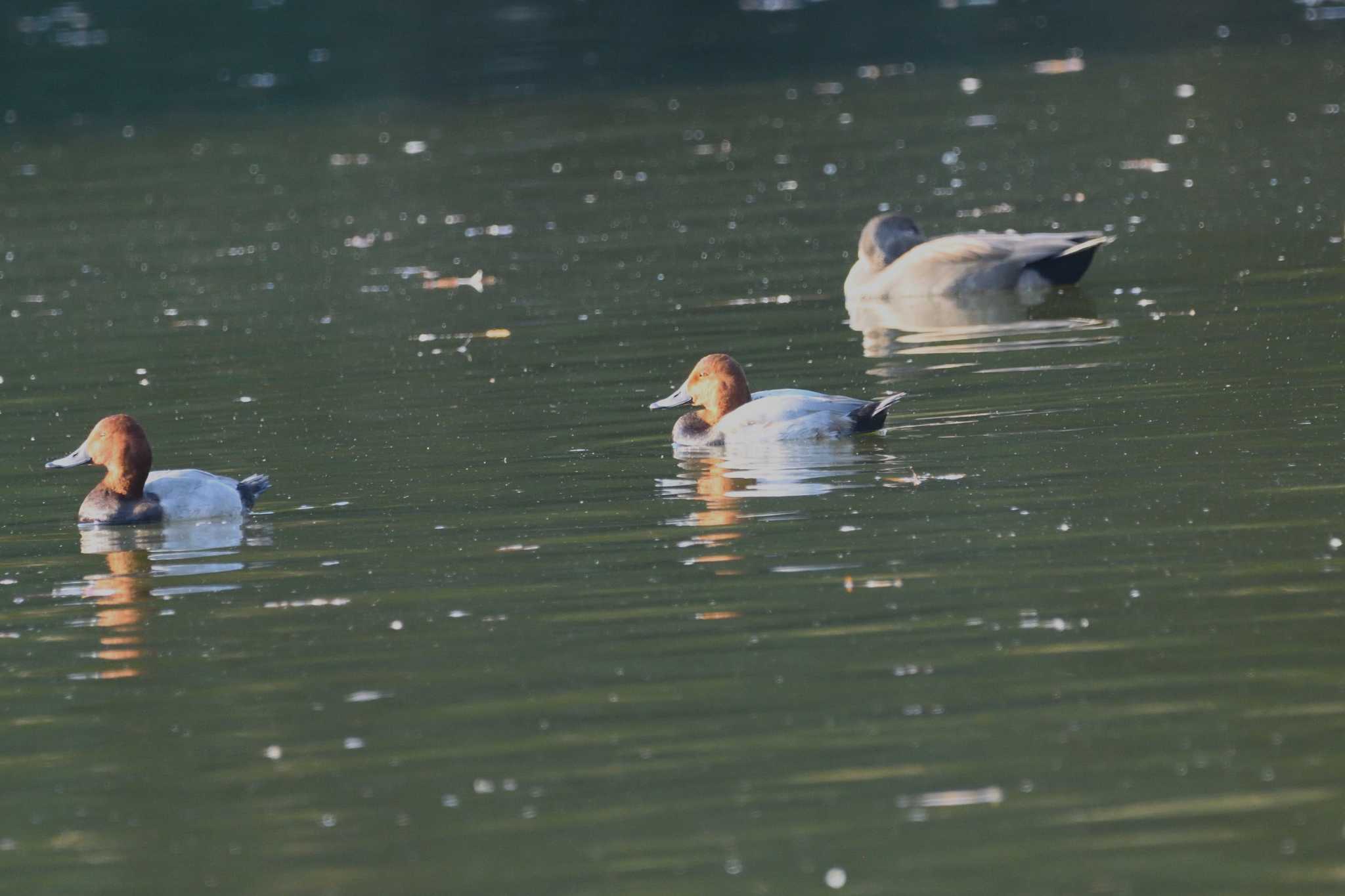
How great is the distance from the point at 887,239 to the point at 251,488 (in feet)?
26.2

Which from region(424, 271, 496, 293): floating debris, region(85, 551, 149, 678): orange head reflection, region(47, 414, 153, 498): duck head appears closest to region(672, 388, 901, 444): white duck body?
region(47, 414, 153, 498): duck head

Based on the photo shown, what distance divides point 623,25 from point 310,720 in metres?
35.3

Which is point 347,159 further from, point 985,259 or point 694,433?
point 694,433

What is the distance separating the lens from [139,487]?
11.9 m

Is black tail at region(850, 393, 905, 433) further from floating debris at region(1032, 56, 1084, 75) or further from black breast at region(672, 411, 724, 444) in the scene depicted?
floating debris at region(1032, 56, 1084, 75)

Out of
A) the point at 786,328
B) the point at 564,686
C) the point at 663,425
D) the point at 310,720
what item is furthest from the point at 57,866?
the point at 786,328

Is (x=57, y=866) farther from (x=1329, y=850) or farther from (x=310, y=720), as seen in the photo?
(x=1329, y=850)

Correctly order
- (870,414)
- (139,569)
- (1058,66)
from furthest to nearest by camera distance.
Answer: (1058,66) < (870,414) < (139,569)

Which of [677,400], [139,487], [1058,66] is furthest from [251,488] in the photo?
[1058,66]

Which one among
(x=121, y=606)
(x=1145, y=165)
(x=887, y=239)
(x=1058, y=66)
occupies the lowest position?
(x=121, y=606)

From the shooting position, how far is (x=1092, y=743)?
7.20 m

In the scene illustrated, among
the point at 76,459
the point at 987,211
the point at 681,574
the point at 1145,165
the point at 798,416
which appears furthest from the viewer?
the point at 1145,165

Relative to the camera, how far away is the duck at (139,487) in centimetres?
1167

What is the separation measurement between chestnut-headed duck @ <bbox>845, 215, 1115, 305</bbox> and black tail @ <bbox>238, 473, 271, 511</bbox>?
278 inches
